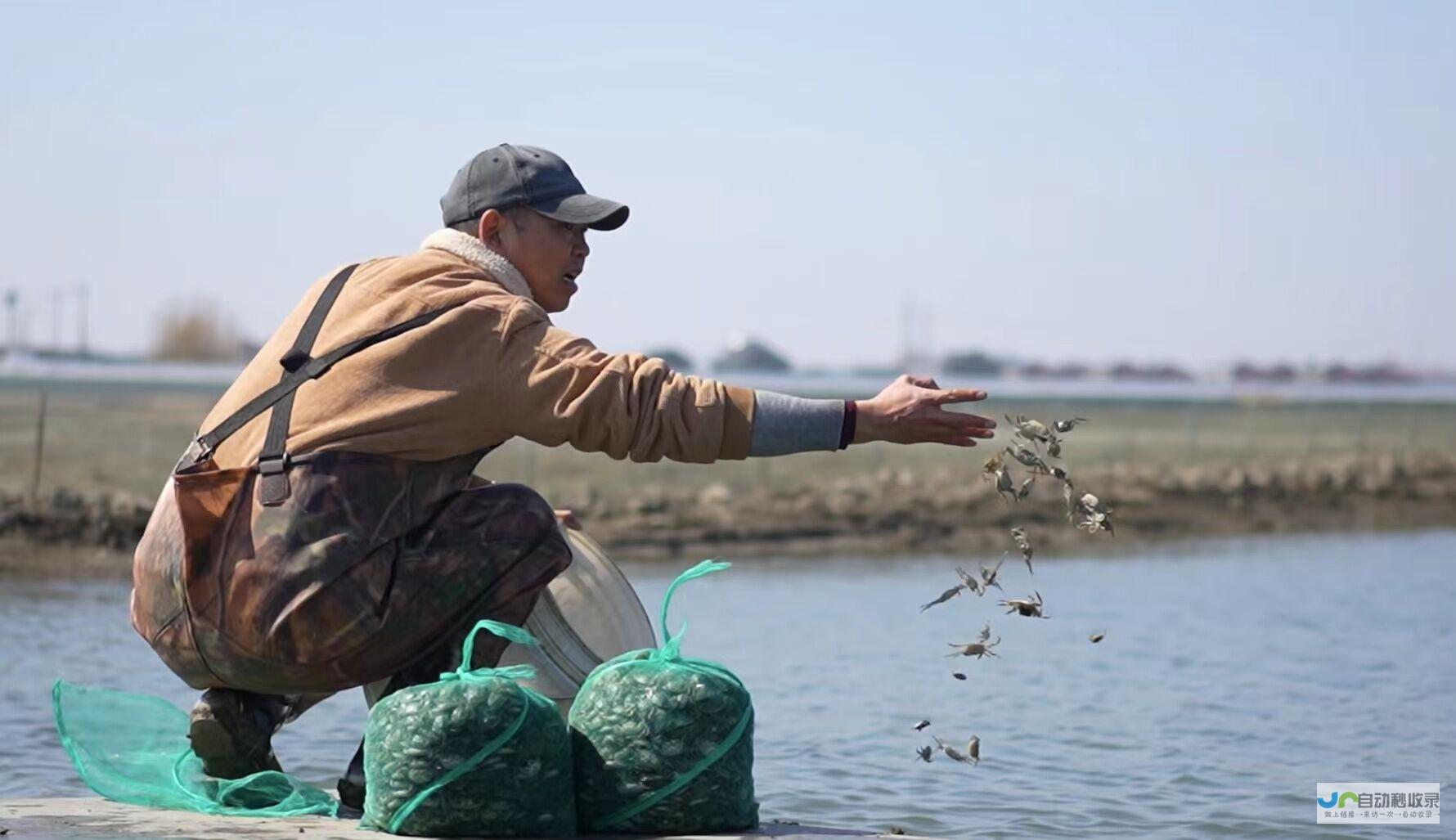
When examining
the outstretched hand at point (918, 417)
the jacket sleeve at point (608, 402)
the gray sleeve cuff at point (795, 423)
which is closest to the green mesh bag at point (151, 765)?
the jacket sleeve at point (608, 402)

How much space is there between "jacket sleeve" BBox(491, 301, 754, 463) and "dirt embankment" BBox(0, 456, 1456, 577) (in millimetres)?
11756

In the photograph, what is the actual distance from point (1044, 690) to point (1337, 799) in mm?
3161

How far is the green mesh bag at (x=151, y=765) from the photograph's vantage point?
217 inches

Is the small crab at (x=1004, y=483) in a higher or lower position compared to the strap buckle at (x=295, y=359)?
lower

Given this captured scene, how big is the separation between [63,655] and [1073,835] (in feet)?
21.6

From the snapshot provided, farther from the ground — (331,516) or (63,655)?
(331,516)

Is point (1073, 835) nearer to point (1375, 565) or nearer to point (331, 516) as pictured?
point (331, 516)

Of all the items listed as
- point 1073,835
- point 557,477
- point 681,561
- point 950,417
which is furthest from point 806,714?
point 557,477

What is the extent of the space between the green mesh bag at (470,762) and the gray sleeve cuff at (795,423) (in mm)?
787

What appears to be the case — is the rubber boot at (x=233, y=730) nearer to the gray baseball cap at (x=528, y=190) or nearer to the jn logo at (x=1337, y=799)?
the gray baseball cap at (x=528, y=190)

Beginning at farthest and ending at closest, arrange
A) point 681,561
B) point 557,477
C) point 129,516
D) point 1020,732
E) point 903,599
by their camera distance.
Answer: point 557,477, point 681,561, point 129,516, point 903,599, point 1020,732

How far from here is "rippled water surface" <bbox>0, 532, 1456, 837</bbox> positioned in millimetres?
7781

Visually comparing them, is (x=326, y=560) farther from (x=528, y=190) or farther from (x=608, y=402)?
(x=528, y=190)

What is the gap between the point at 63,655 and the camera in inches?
466
